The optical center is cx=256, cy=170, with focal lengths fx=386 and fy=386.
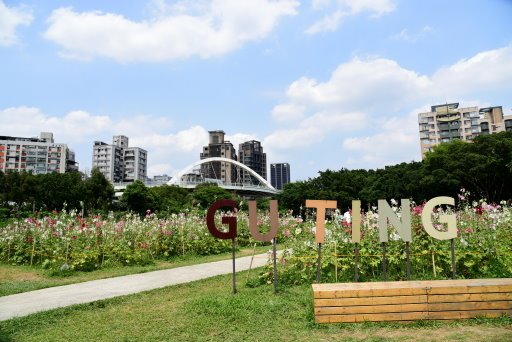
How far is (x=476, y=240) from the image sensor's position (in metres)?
7.81

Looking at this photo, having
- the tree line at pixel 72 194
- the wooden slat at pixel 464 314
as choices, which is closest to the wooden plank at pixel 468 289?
the wooden slat at pixel 464 314

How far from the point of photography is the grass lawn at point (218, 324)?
15.7 ft

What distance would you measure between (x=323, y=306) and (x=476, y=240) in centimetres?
439

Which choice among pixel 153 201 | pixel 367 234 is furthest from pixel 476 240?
pixel 153 201

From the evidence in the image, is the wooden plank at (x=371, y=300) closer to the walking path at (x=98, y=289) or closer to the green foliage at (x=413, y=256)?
the green foliage at (x=413, y=256)

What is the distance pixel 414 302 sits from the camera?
5.17 metres

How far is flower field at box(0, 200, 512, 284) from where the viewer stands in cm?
757

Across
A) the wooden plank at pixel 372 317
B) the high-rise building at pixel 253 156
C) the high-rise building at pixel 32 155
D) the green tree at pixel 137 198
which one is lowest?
the wooden plank at pixel 372 317

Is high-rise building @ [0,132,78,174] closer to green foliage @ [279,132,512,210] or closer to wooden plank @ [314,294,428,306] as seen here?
green foliage @ [279,132,512,210]

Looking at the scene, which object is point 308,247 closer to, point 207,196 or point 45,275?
point 45,275

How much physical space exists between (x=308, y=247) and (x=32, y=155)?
4374 inches

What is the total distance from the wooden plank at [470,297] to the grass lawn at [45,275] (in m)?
7.48

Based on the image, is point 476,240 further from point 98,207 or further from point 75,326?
point 98,207

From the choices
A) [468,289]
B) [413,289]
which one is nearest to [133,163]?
[413,289]
